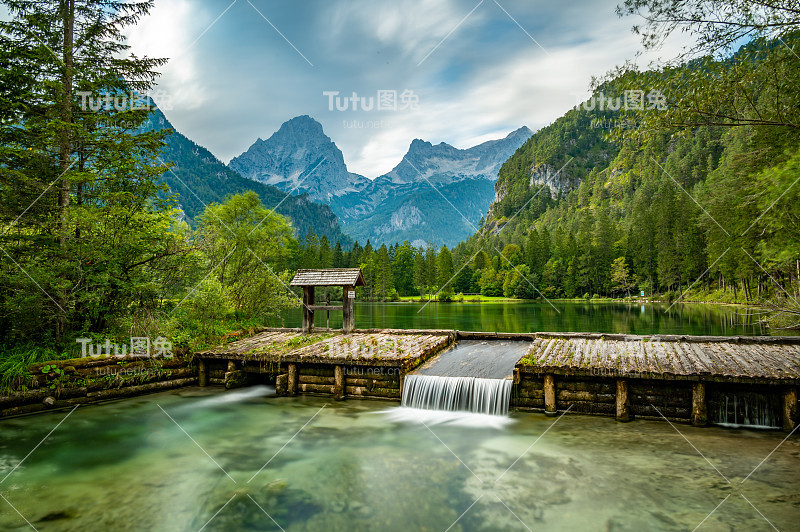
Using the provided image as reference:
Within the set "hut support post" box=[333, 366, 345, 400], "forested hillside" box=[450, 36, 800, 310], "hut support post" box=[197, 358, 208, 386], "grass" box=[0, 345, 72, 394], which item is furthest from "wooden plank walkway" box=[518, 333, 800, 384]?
"grass" box=[0, 345, 72, 394]

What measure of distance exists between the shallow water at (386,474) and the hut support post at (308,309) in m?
6.11

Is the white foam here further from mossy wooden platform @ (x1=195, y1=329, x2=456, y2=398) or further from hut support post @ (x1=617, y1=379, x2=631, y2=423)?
hut support post @ (x1=617, y1=379, x2=631, y2=423)

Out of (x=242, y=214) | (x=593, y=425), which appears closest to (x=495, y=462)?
(x=593, y=425)

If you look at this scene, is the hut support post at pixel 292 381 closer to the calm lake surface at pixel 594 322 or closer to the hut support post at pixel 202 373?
the hut support post at pixel 202 373

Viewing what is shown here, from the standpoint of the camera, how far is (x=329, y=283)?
17094mm

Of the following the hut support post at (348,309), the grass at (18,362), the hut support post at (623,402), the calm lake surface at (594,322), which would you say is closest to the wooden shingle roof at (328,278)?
the hut support post at (348,309)

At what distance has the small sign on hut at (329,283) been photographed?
17.2m

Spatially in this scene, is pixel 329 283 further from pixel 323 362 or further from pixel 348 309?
pixel 323 362

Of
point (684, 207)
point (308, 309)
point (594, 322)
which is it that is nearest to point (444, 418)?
point (308, 309)

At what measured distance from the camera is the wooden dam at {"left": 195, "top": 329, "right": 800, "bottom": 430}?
394 inches

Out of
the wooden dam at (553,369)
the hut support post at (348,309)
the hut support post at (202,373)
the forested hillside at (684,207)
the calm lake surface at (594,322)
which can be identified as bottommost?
the calm lake surface at (594,322)

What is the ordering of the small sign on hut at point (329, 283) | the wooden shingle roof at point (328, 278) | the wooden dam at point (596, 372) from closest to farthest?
the wooden dam at point (596, 372) < the wooden shingle roof at point (328, 278) < the small sign on hut at point (329, 283)

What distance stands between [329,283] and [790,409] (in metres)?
14.1

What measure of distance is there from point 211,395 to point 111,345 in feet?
11.2
